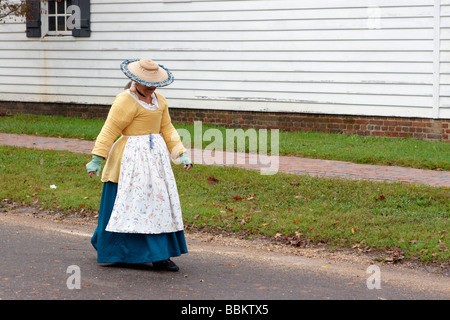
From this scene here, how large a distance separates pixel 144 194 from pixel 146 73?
1.06 meters

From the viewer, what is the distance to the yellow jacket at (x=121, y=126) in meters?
Answer: 6.02

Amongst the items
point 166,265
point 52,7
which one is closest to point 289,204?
point 166,265

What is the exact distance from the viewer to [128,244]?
6.05 metres

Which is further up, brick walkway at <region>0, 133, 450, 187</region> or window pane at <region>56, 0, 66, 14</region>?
window pane at <region>56, 0, 66, 14</region>

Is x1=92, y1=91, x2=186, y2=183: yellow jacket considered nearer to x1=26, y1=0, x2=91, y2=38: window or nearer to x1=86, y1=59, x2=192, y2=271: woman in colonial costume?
x1=86, y1=59, x2=192, y2=271: woman in colonial costume

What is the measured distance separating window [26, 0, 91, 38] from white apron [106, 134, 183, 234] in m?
11.8

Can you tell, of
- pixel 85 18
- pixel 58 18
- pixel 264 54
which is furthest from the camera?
pixel 58 18

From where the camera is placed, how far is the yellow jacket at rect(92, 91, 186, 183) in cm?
602

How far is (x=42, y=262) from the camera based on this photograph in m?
6.24

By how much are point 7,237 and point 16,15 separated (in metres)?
11.0

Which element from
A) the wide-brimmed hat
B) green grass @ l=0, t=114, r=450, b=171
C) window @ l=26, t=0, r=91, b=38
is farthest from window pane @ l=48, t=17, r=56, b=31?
the wide-brimmed hat

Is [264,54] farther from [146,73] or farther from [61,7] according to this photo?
[146,73]

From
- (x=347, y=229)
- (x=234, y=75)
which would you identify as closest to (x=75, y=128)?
(x=234, y=75)
